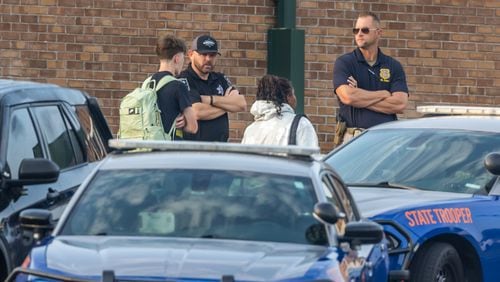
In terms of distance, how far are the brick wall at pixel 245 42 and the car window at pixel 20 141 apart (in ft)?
23.7

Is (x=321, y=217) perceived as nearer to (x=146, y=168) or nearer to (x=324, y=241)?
(x=324, y=241)

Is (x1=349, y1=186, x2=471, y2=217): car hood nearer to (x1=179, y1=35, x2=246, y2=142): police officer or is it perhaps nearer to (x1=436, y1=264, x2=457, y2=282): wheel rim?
(x1=436, y1=264, x2=457, y2=282): wheel rim

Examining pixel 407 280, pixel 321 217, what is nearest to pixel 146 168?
pixel 321 217

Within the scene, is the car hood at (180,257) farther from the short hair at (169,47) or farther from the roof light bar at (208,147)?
the short hair at (169,47)

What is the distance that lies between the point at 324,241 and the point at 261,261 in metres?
0.66

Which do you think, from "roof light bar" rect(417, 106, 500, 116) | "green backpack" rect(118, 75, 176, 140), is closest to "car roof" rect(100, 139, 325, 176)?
"green backpack" rect(118, 75, 176, 140)

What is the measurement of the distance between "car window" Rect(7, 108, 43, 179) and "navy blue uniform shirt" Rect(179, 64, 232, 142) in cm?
375

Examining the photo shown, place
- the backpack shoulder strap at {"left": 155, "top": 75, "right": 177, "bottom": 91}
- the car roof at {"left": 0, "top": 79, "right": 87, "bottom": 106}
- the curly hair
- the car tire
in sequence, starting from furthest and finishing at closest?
1. the curly hair
2. the backpack shoulder strap at {"left": 155, "top": 75, "right": 177, "bottom": 91}
3. the car tire
4. the car roof at {"left": 0, "top": 79, "right": 87, "bottom": 106}

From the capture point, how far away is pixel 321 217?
302 inches

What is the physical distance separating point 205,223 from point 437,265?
9.66 ft

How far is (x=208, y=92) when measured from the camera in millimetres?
13180

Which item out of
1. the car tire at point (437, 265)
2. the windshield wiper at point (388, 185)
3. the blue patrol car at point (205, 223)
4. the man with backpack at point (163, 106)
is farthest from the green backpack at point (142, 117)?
the blue patrol car at point (205, 223)

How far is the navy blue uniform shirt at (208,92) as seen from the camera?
13.1 m

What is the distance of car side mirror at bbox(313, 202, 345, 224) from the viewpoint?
7.58m
